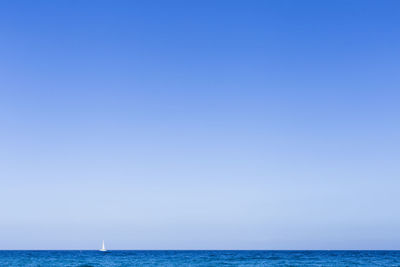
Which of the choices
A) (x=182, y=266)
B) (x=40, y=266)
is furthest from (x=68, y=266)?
(x=182, y=266)

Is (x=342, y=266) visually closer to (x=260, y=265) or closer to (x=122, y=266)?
(x=260, y=265)

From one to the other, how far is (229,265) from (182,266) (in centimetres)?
549

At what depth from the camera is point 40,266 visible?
5009 cm

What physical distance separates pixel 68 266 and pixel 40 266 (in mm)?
3047

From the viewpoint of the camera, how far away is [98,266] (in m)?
49.1

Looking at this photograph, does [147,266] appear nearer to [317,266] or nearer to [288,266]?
[288,266]

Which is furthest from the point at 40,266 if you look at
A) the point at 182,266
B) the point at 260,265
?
the point at 260,265

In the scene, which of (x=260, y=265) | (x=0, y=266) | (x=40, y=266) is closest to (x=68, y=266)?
(x=40, y=266)

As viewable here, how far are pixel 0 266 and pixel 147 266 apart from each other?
52.1 feet

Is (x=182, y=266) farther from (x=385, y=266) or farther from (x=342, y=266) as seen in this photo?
(x=385, y=266)

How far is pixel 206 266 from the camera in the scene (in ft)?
164

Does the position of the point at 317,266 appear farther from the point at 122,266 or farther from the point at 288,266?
the point at 122,266

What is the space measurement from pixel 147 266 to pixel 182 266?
401 centimetres

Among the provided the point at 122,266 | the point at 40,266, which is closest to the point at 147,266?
the point at 122,266
